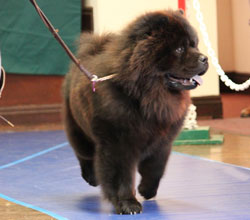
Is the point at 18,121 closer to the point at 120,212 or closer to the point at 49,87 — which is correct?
the point at 49,87

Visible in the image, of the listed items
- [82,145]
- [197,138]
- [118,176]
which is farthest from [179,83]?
[197,138]

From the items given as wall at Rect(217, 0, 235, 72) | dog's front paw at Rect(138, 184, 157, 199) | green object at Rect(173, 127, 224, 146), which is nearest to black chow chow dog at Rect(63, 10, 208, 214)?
dog's front paw at Rect(138, 184, 157, 199)

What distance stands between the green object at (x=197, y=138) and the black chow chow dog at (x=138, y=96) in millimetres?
2011

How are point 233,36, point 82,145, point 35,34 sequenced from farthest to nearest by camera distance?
point 233,36 → point 35,34 → point 82,145

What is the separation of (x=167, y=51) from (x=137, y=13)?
11.4 feet

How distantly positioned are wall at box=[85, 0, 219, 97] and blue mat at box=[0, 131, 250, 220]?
1806mm

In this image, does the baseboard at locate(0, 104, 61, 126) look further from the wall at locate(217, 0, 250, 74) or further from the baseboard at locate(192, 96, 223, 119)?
the wall at locate(217, 0, 250, 74)

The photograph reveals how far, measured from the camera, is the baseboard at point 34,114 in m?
6.09

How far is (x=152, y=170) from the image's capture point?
308 centimetres

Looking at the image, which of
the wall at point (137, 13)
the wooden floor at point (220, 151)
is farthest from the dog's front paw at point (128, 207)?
the wall at point (137, 13)

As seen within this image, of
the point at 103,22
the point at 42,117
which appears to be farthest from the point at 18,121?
the point at 103,22

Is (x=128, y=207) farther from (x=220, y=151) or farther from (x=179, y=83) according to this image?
(x=220, y=151)

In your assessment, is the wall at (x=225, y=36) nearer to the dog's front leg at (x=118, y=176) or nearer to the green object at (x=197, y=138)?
the green object at (x=197, y=138)

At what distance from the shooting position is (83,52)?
130 inches
